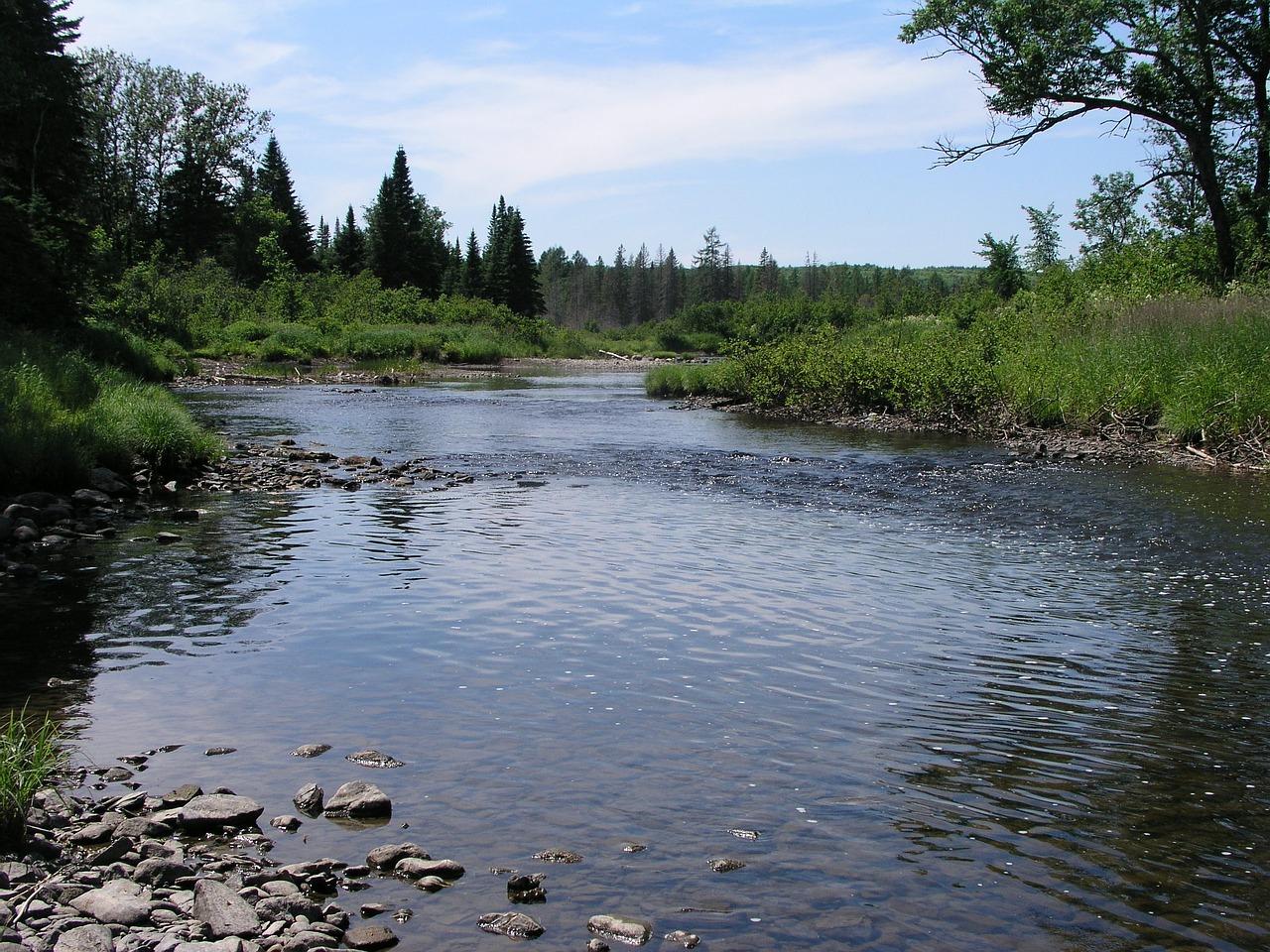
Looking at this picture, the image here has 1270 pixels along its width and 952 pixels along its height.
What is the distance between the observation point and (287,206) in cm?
9506

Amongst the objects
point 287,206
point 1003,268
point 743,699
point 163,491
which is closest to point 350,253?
point 287,206

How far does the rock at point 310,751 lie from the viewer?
5.83 metres

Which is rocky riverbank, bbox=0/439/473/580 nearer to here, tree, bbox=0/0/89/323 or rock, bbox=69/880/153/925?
tree, bbox=0/0/89/323

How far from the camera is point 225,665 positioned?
7.51 m

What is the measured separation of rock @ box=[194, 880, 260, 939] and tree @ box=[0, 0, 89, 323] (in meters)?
19.9

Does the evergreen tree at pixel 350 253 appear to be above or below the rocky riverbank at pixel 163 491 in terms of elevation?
above

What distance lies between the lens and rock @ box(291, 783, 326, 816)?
16.7 feet

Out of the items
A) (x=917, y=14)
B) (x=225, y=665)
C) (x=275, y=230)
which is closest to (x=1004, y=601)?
(x=225, y=665)

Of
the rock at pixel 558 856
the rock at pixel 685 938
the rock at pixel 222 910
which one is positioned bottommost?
the rock at pixel 685 938

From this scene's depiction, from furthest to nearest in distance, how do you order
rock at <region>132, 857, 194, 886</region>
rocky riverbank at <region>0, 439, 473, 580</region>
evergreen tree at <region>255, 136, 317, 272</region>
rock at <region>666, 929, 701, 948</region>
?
evergreen tree at <region>255, 136, 317, 272</region>
rocky riverbank at <region>0, 439, 473, 580</region>
rock at <region>132, 857, 194, 886</region>
rock at <region>666, 929, 701, 948</region>

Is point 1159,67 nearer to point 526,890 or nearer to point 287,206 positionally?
point 526,890

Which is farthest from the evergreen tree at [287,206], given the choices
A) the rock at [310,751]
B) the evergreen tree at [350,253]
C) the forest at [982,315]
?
the rock at [310,751]

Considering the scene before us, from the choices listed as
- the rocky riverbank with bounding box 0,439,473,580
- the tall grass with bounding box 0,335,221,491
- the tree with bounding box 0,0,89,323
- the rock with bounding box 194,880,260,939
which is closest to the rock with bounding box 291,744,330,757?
the rock with bounding box 194,880,260,939

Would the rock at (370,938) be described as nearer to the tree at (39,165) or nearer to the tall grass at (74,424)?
the tall grass at (74,424)
